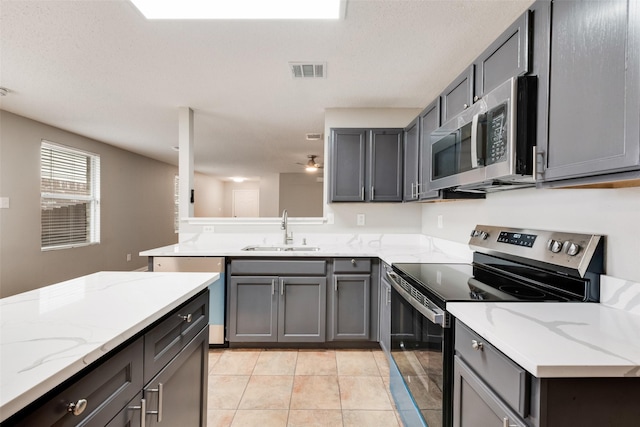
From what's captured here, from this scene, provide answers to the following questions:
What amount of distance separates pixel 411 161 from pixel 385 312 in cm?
132

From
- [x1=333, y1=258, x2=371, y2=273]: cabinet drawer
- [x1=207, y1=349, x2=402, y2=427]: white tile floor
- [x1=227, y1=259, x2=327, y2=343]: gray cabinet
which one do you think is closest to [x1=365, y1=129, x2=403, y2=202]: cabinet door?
[x1=333, y1=258, x2=371, y2=273]: cabinet drawer

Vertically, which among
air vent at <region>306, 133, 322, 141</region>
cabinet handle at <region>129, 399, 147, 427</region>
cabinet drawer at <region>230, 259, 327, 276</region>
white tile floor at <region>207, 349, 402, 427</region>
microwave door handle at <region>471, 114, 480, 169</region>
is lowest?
white tile floor at <region>207, 349, 402, 427</region>

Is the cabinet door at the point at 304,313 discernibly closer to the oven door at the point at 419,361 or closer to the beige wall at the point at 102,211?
the oven door at the point at 419,361

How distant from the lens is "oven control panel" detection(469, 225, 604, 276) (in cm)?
118

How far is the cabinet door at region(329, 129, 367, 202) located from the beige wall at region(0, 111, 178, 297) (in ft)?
11.9

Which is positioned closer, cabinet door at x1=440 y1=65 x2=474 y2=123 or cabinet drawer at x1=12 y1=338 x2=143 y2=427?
cabinet drawer at x1=12 y1=338 x2=143 y2=427

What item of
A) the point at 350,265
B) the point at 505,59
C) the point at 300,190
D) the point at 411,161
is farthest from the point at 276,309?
the point at 300,190

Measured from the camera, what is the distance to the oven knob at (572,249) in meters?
1.23

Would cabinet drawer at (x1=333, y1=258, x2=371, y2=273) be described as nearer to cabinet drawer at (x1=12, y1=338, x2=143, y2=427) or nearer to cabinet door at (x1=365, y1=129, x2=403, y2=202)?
cabinet door at (x1=365, y1=129, x2=403, y2=202)

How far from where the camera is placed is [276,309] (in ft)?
8.41

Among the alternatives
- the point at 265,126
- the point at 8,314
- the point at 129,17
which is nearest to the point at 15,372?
the point at 8,314

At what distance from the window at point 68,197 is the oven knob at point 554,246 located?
5.10 meters

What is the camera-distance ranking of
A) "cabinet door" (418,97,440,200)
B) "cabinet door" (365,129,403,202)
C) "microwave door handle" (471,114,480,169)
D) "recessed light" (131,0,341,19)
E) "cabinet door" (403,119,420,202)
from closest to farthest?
"microwave door handle" (471,114,480,169) < "recessed light" (131,0,341,19) < "cabinet door" (418,97,440,200) < "cabinet door" (403,119,420,202) < "cabinet door" (365,129,403,202)

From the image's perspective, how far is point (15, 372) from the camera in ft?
1.89
